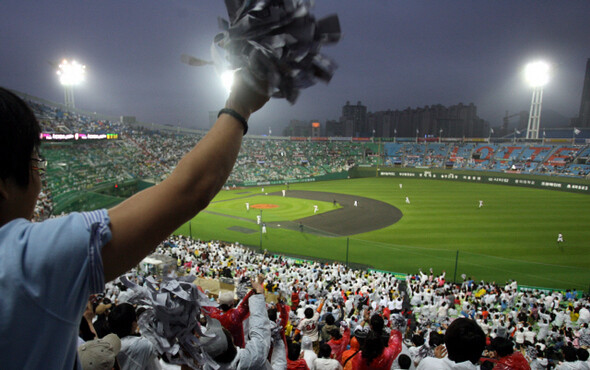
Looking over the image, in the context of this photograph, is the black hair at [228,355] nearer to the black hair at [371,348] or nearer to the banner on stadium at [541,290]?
the black hair at [371,348]

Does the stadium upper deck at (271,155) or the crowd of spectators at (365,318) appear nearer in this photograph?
the crowd of spectators at (365,318)

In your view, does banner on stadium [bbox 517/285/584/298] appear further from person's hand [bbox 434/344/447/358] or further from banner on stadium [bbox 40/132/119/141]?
banner on stadium [bbox 40/132/119/141]

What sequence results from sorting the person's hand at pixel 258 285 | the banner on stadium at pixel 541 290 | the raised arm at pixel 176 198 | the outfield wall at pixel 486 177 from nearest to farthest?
the raised arm at pixel 176 198, the person's hand at pixel 258 285, the banner on stadium at pixel 541 290, the outfield wall at pixel 486 177

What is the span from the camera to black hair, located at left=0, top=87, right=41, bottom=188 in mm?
1028

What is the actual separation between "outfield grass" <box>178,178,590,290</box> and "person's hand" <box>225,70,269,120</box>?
1778 cm

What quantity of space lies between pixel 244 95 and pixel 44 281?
0.97 meters

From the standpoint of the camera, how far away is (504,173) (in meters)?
53.5

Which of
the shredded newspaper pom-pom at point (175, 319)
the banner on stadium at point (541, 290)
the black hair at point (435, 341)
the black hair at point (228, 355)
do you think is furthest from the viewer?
the banner on stadium at point (541, 290)

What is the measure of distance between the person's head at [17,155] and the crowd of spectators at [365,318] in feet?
5.79

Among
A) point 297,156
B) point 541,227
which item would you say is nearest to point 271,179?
point 297,156

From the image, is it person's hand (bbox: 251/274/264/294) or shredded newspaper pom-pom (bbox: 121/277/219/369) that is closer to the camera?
shredded newspaper pom-pom (bbox: 121/277/219/369)

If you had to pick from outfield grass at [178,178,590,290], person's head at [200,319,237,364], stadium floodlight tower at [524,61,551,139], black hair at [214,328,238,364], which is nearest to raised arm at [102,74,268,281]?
person's head at [200,319,237,364]

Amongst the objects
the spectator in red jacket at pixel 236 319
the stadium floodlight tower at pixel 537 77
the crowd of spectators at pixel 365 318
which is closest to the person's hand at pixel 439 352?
the crowd of spectators at pixel 365 318

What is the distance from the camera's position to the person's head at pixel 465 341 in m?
3.23
